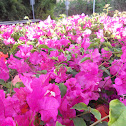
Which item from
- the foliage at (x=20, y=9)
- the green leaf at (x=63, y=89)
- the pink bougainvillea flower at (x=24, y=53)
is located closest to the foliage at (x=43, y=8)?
the foliage at (x=20, y=9)

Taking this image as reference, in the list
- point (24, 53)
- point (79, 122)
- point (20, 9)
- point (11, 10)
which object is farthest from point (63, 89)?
point (20, 9)

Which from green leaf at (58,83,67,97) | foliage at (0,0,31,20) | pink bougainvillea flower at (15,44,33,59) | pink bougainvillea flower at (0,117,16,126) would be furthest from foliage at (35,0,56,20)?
pink bougainvillea flower at (0,117,16,126)

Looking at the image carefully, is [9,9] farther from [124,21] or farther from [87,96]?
[87,96]

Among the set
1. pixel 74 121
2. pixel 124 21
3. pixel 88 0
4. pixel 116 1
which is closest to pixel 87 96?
pixel 74 121

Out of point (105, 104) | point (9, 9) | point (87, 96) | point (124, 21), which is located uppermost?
point (9, 9)

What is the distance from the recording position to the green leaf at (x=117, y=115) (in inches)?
10.0

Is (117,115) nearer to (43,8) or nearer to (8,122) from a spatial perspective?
(8,122)

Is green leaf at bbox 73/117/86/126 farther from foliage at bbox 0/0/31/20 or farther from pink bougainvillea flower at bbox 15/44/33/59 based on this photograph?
foliage at bbox 0/0/31/20

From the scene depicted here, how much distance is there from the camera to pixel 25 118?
0.35m

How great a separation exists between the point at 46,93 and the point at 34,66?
0.37 meters

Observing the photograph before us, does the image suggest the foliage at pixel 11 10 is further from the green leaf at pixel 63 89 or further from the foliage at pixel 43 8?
the green leaf at pixel 63 89

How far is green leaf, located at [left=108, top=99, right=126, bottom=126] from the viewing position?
0.83 ft

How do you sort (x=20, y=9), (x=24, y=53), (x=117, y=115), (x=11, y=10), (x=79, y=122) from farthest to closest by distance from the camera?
(x=20, y=9)
(x=11, y=10)
(x=24, y=53)
(x=79, y=122)
(x=117, y=115)

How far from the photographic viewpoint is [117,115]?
0.27 m
